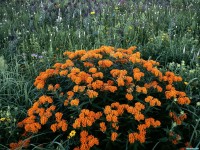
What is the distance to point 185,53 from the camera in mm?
4637

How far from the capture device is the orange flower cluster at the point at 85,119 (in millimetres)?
2617

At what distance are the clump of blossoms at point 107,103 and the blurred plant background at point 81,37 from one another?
305 millimetres

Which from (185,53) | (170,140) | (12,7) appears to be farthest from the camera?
(12,7)

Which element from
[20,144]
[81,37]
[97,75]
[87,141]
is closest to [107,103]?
[97,75]

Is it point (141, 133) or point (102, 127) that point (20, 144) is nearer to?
point (102, 127)

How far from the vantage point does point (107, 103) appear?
9.89 ft

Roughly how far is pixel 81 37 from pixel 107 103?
253 centimetres

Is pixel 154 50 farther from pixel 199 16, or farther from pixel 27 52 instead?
pixel 199 16

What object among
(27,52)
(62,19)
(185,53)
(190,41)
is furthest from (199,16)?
(27,52)

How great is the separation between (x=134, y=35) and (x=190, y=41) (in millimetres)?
968

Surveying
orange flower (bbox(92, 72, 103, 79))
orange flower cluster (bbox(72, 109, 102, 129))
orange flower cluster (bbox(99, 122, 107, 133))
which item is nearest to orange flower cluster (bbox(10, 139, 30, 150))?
orange flower cluster (bbox(72, 109, 102, 129))

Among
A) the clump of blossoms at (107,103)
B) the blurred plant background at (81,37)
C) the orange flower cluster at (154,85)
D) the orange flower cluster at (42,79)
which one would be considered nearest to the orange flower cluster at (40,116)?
the clump of blossoms at (107,103)

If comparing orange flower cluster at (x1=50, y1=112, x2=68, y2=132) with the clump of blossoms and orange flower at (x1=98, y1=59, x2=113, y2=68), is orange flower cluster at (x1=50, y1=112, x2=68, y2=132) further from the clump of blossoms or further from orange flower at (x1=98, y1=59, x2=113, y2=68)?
orange flower at (x1=98, y1=59, x2=113, y2=68)

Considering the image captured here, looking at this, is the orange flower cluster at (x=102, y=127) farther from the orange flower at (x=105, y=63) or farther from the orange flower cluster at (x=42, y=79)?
the orange flower cluster at (x=42, y=79)
